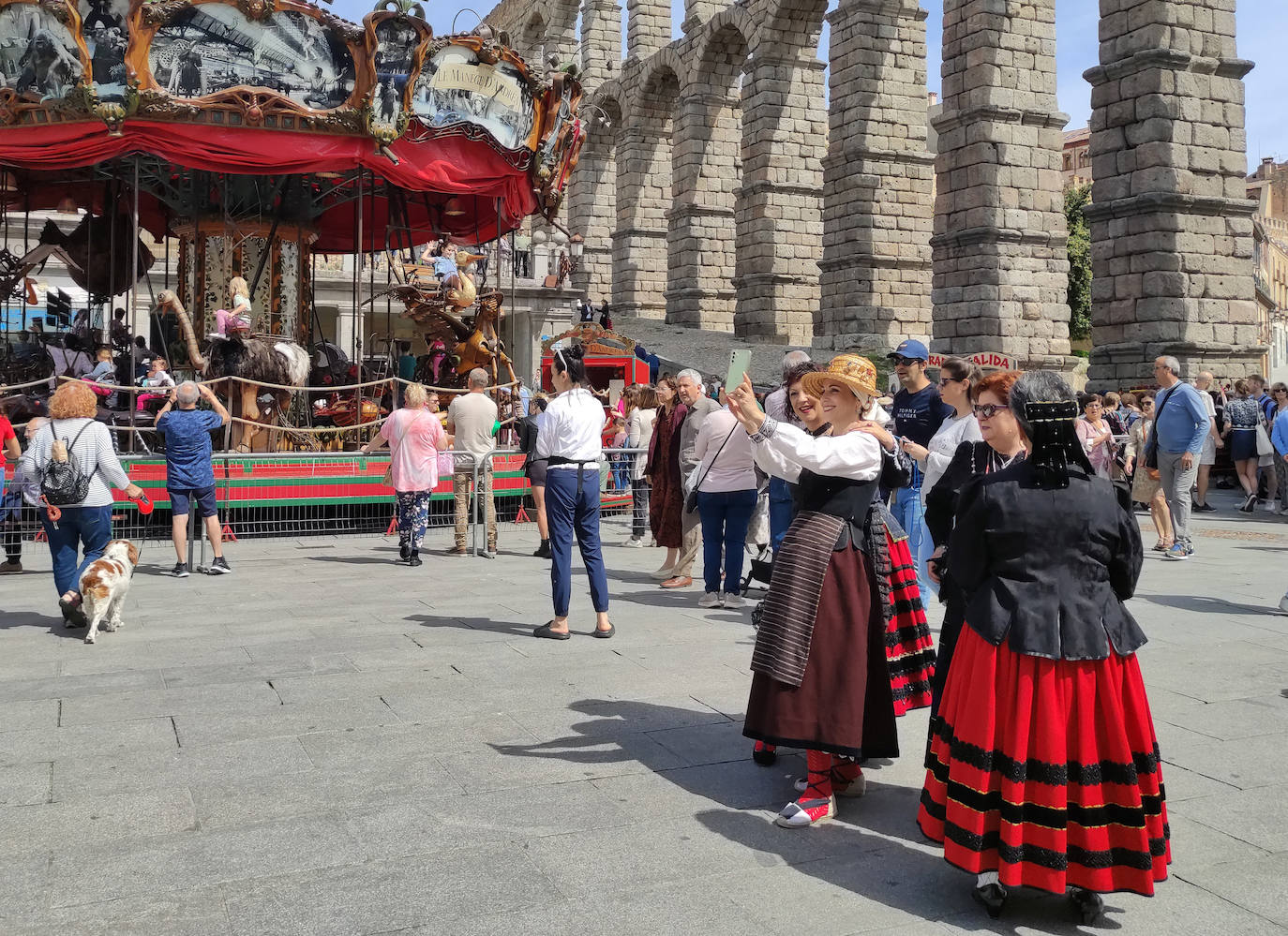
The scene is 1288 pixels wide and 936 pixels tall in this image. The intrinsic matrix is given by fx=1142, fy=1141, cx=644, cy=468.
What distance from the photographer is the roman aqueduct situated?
16828 millimetres

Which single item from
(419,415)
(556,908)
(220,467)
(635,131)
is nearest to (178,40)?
(220,467)

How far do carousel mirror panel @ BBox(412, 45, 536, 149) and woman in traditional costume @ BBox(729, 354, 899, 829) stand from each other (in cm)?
1095

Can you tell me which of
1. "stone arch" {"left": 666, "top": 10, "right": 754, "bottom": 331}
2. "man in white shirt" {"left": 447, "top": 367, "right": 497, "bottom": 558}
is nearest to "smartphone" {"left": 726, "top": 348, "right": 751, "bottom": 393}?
"man in white shirt" {"left": 447, "top": 367, "right": 497, "bottom": 558}

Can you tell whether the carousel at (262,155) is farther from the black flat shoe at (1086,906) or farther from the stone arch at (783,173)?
the stone arch at (783,173)

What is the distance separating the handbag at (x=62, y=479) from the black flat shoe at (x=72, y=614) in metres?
0.62

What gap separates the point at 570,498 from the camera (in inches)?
270

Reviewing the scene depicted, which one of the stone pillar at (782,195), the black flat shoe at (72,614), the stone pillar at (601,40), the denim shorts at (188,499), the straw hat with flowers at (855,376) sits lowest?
the black flat shoe at (72,614)

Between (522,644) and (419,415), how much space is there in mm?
4202

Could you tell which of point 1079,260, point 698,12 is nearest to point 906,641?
point 698,12

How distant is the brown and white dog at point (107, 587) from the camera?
6.68 m

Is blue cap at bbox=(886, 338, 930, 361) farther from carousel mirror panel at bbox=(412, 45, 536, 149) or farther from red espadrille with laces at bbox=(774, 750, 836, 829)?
carousel mirror panel at bbox=(412, 45, 536, 149)

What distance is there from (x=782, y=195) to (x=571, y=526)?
977 inches

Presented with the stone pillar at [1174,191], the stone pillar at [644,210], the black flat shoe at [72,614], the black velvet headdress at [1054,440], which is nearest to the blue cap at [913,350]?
the black velvet headdress at [1054,440]

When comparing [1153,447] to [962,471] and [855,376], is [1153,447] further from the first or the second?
[855,376]
